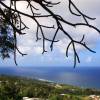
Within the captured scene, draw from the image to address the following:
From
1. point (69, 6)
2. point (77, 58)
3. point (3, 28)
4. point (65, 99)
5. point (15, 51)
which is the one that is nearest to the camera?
point (77, 58)

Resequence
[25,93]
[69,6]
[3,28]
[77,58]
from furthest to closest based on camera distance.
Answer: [25,93] → [3,28] → [69,6] → [77,58]

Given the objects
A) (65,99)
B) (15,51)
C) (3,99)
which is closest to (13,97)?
(3,99)

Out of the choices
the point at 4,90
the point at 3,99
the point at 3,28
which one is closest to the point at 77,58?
the point at 3,28

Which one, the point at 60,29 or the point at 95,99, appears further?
the point at 95,99

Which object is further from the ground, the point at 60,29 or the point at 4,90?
the point at 60,29

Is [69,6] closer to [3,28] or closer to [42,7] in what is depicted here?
[42,7]

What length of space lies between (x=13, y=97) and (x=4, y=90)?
1042 mm

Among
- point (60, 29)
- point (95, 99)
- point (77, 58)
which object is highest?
point (60, 29)

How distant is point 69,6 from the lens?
5355 millimetres

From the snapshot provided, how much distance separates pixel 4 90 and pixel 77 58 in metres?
16.6

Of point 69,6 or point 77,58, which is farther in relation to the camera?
point 69,6

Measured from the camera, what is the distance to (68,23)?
5.02 metres

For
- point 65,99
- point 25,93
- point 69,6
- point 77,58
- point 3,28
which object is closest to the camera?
point 77,58

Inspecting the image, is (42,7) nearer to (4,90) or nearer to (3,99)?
(3,99)
